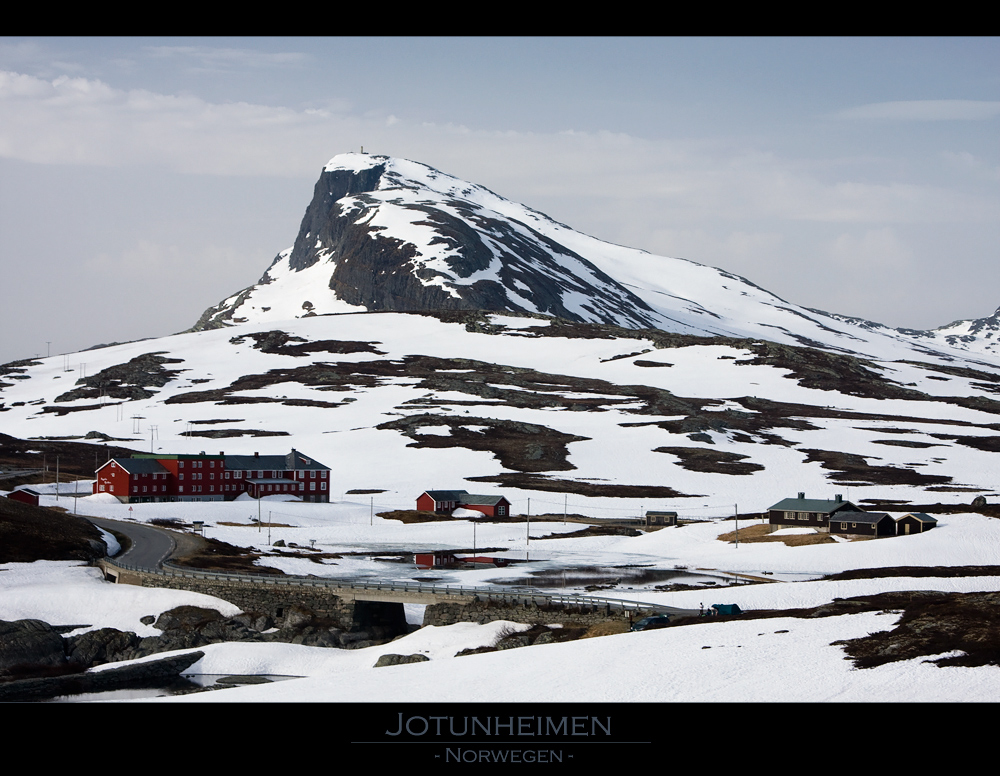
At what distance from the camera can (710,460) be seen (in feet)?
572

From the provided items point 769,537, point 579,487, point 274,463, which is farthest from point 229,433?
point 769,537

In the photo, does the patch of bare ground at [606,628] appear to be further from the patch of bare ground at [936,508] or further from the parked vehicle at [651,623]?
the patch of bare ground at [936,508]

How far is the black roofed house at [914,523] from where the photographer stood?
99.4 meters

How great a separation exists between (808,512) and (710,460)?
64568mm

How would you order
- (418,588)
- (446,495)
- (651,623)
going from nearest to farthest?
(651,623) < (418,588) < (446,495)

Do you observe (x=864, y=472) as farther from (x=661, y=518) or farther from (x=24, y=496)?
(x=24, y=496)

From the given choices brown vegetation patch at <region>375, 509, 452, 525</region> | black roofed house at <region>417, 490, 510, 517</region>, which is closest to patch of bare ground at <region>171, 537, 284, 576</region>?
brown vegetation patch at <region>375, 509, 452, 525</region>

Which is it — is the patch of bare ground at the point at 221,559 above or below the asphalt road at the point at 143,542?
below

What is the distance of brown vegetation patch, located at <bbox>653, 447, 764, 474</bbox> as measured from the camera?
16775 centimetres

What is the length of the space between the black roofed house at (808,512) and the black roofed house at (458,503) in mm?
35835

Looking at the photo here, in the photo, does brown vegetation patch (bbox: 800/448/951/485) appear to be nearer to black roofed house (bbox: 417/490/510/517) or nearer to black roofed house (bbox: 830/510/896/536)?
black roofed house (bbox: 830/510/896/536)

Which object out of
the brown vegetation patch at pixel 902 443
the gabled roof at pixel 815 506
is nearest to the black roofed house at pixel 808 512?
the gabled roof at pixel 815 506
